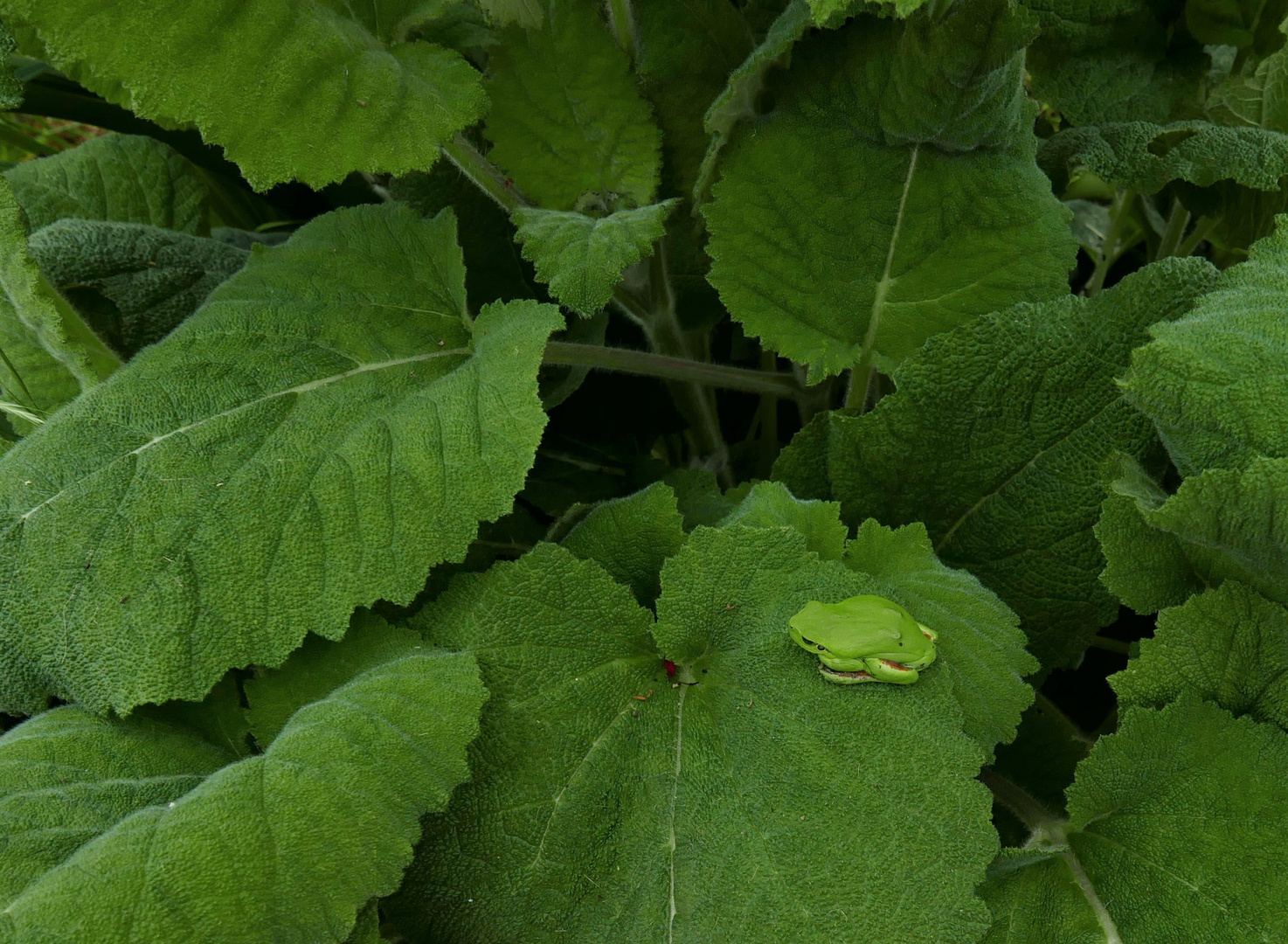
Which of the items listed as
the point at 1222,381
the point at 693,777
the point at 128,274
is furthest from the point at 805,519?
the point at 128,274

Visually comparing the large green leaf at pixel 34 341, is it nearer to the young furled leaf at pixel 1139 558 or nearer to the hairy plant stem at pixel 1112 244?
the young furled leaf at pixel 1139 558

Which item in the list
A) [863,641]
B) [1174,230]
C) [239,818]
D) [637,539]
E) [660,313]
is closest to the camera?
[239,818]

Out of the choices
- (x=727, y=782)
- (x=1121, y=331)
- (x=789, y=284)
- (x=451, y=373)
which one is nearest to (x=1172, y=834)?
(x=727, y=782)

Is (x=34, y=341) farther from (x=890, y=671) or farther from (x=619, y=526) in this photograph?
(x=890, y=671)

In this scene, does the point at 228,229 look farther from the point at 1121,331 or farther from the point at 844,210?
the point at 1121,331

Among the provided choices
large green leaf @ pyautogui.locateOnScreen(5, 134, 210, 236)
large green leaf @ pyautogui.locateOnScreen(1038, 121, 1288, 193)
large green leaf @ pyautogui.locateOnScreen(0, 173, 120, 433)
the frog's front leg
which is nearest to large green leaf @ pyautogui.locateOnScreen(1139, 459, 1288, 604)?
the frog's front leg

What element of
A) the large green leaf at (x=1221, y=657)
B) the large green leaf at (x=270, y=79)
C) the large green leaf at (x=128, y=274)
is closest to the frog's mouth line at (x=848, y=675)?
the large green leaf at (x=1221, y=657)
